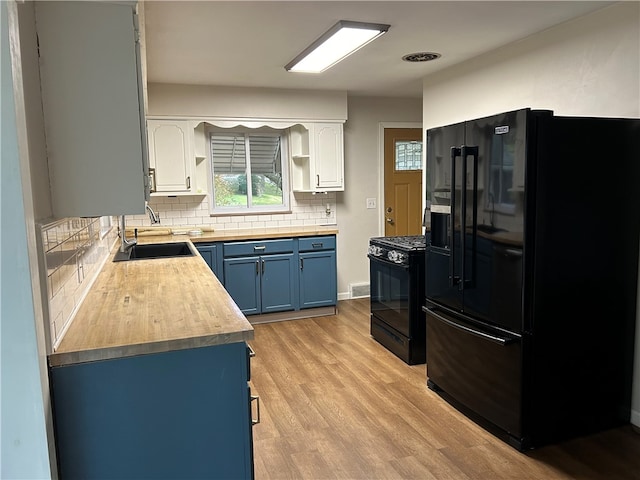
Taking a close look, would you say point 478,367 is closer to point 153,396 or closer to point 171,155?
point 153,396

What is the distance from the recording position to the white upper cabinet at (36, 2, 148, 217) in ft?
4.59

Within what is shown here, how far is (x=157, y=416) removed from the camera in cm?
152

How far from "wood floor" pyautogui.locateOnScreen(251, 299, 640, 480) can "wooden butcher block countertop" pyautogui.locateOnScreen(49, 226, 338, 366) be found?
0.93 meters

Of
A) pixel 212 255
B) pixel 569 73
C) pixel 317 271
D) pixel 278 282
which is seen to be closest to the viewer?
pixel 569 73

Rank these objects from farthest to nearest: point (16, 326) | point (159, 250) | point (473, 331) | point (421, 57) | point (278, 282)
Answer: point (278, 282)
point (159, 250)
point (421, 57)
point (473, 331)
point (16, 326)

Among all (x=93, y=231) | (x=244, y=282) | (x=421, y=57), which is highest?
(x=421, y=57)

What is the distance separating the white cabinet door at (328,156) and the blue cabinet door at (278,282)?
93 cm

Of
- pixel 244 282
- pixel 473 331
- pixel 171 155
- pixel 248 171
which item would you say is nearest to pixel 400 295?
pixel 473 331

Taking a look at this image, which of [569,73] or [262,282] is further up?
[569,73]

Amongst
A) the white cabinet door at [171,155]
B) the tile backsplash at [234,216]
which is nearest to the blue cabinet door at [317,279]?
the tile backsplash at [234,216]

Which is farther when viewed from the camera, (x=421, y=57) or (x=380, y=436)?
(x=421, y=57)

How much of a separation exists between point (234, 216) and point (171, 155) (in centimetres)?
93

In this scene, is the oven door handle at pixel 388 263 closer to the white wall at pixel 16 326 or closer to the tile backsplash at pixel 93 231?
the tile backsplash at pixel 93 231

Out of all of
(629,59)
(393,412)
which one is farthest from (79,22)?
(629,59)
